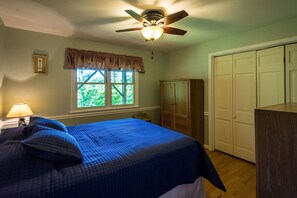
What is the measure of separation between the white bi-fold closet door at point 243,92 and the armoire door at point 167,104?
3.23 ft

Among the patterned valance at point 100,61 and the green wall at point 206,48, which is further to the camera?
the patterned valance at point 100,61

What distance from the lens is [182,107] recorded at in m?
3.46

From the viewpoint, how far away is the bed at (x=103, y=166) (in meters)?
1.02

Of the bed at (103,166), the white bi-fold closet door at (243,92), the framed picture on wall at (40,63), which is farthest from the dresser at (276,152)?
the framed picture on wall at (40,63)

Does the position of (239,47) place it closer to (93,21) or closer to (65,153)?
(93,21)

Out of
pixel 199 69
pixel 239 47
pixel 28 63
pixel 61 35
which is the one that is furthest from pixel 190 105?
pixel 28 63

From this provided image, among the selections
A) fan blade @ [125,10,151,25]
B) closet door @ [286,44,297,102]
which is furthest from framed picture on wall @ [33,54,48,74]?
closet door @ [286,44,297,102]

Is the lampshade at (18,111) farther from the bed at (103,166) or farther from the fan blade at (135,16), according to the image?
the fan blade at (135,16)

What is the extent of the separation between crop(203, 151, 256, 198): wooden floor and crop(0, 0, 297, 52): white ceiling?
2395 millimetres

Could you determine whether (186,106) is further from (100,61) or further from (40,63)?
(40,63)

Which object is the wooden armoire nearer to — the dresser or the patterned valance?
the patterned valance

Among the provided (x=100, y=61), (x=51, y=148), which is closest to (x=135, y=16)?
(x=51, y=148)

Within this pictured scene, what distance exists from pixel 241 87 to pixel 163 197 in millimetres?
2493

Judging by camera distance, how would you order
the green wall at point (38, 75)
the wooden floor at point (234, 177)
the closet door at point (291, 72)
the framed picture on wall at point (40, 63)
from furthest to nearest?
the framed picture on wall at point (40, 63) → the green wall at point (38, 75) → the closet door at point (291, 72) → the wooden floor at point (234, 177)
